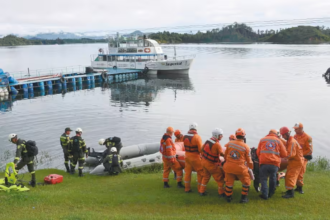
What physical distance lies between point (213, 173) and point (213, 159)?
1.40 feet

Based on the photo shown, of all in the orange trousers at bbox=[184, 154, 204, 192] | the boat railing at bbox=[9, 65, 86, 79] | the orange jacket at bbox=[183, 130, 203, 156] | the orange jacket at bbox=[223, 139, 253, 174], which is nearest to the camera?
the orange jacket at bbox=[223, 139, 253, 174]

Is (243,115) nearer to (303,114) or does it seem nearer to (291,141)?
(303,114)

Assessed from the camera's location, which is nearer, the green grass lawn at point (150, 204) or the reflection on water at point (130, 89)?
the green grass lawn at point (150, 204)

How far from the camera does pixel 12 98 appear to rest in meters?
34.7

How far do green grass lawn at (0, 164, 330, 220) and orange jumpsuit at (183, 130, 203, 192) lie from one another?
612mm

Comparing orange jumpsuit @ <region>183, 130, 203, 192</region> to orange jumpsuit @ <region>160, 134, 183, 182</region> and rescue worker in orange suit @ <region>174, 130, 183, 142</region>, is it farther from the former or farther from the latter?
rescue worker in orange suit @ <region>174, 130, 183, 142</region>

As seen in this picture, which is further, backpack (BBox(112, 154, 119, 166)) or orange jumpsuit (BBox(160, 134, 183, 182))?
backpack (BBox(112, 154, 119, 166))

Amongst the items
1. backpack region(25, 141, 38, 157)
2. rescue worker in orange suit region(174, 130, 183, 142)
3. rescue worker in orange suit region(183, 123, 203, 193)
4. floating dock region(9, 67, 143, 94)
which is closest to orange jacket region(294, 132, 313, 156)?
rescue worker in orange suit region(183, 123, 203, 193)

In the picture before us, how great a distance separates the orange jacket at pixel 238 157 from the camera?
727cm

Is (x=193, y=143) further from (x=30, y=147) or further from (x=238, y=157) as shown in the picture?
(x=30, y=147)

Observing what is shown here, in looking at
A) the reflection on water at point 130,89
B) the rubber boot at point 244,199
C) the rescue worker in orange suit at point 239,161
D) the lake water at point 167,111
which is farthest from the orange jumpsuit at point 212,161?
the reflection on water at point 130,89

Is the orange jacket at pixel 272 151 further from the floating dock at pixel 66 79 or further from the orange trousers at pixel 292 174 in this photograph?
the floating dock at pixel 66 79

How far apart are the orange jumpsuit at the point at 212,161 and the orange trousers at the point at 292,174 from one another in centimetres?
162

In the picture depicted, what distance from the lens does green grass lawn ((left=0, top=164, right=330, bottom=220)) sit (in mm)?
6754
